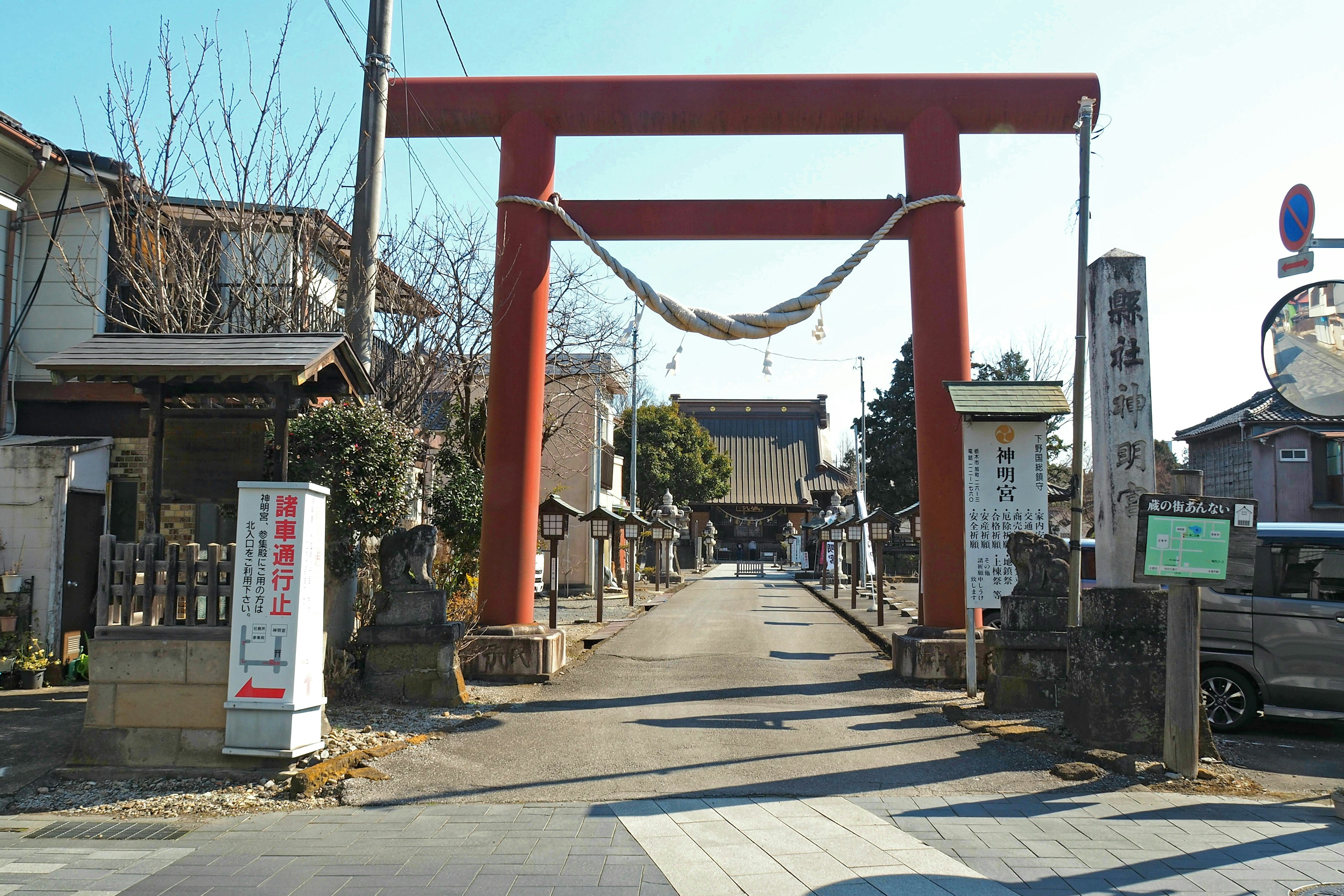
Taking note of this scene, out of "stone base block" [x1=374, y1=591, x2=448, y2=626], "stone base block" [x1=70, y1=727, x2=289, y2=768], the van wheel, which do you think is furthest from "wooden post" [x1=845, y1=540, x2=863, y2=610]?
"stone base block" [x1=70, y1=727, x2=289, y2=768]

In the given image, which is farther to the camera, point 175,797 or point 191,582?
point 191,582

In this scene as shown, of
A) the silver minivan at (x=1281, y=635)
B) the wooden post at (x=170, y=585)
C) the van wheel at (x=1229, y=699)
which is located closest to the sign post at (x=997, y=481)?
the silver minivan at (x=1281, y=635)

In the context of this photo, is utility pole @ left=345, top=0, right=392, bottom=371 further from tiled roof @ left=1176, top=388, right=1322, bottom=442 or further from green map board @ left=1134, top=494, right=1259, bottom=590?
tiled roof @ left=1176, top=388, right=1322, bottom=442

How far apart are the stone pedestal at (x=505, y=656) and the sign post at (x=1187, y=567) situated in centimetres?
626

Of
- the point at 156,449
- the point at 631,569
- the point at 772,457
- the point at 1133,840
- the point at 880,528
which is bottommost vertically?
the point at 1133,840

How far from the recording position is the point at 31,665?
9.00 m

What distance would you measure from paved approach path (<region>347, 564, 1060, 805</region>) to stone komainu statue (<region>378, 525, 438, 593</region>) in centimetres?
151

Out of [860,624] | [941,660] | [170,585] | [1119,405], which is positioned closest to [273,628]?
[170,585]

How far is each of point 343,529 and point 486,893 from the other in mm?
4465

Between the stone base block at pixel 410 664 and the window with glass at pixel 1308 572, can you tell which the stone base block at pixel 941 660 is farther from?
the stone base block at pixel 410 664

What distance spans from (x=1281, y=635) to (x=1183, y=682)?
107 inches

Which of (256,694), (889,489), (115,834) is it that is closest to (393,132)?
(256,694)

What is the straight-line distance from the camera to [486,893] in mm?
4199

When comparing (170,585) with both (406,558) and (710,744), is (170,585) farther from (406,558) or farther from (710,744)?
(710,744)
